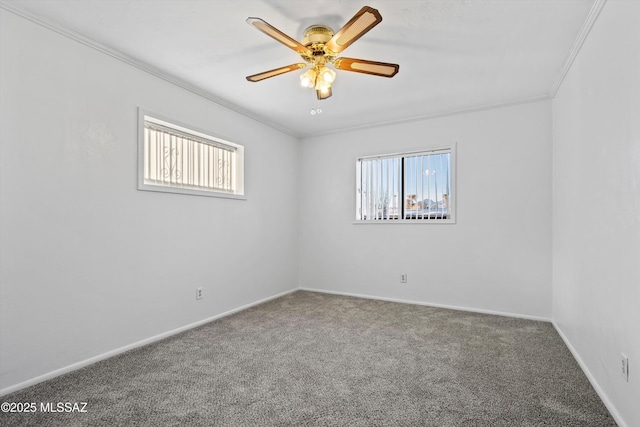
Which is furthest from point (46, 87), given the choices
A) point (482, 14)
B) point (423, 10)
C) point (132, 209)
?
point (482, 14)

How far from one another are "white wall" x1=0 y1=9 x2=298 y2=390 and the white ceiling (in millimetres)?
281

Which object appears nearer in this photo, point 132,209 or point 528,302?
point 132,209

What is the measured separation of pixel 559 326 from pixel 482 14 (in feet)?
9.76

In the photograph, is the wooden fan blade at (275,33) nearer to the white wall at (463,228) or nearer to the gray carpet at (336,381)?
the white wall at (463,228)

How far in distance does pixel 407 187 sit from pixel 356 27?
2.85m

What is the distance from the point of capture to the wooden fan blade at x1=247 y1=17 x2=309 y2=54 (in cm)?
180

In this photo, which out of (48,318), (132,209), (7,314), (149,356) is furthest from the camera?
(132,209)

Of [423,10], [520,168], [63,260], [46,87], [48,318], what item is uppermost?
[423,10]

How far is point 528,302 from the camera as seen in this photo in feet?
12.0

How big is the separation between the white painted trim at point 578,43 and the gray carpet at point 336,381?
2456mm

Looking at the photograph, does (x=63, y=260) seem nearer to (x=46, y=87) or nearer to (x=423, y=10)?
(x=46, y=87)

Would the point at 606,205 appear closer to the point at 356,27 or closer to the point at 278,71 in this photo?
the point at 356,27

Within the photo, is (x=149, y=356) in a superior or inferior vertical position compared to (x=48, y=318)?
inferior

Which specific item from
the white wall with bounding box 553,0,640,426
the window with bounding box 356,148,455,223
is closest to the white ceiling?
the white wall with bounding box 553,0,640,426
